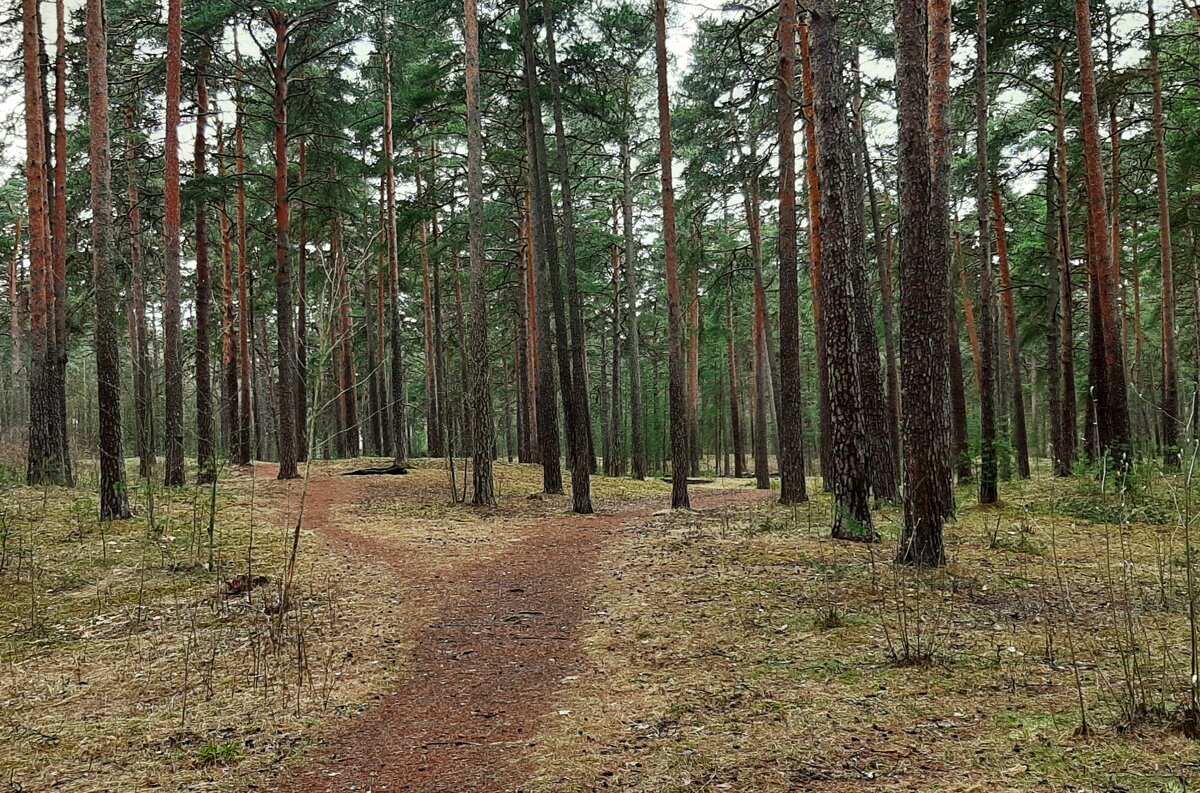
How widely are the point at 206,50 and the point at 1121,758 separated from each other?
20.3 metres

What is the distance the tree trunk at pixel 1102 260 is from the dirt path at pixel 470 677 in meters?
9.79

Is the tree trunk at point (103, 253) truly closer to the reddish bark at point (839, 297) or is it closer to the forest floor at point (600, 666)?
the forest floor at point (600, 666)

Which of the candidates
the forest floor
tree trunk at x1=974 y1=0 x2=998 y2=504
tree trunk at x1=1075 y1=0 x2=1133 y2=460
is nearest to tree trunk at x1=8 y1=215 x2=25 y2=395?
the forest floor

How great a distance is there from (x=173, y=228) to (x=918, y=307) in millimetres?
12781

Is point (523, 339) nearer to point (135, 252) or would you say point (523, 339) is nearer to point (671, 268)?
point (135, 252)

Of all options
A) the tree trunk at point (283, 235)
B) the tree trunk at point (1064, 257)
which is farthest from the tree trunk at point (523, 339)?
the tree trunk at point (1064, 257)

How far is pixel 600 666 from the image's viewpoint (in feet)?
16.4

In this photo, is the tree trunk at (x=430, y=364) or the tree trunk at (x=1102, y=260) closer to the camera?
the tree trunk at (x=1102, y=260)

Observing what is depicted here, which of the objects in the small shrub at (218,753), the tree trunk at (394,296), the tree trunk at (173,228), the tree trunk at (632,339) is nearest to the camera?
the small shrub at (218,753)

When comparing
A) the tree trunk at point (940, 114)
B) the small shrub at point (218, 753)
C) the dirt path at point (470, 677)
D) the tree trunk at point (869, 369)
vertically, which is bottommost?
the dirt path at point (470, 677)

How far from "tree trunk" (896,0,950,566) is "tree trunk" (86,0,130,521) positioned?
10.1m

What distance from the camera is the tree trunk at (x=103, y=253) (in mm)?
9453

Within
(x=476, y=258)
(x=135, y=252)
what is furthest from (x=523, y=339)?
(x=476, y=258)

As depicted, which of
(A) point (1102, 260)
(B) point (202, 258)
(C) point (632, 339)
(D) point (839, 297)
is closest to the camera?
(D) point (839, 297)
